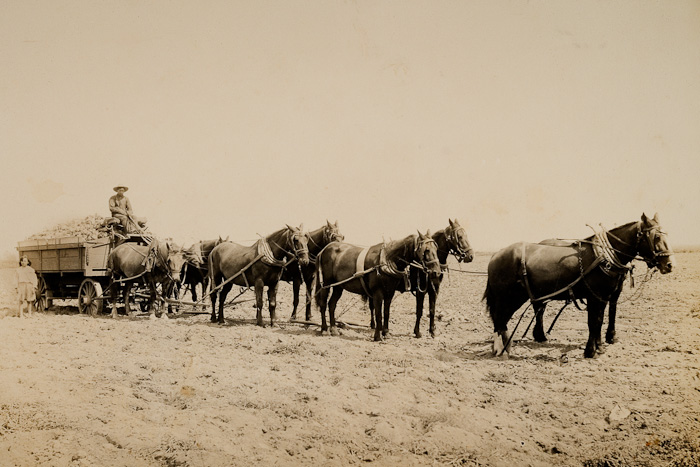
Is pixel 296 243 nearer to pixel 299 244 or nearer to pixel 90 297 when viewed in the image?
pixel 299 244

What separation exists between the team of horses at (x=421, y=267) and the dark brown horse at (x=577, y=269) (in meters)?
0.02

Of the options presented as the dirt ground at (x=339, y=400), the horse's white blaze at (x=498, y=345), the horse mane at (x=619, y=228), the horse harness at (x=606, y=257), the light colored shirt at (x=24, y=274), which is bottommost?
the dirt ground at (x=339, y=400)

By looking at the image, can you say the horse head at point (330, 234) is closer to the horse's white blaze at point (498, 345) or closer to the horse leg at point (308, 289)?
the horse leg at point (308, 289)

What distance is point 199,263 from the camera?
46.0 feet

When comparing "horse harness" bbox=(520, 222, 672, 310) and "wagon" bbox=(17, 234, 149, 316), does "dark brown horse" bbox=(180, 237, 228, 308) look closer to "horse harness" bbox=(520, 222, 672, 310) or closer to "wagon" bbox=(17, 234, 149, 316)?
"wagon" bbox=(17, 234, 149, 316)

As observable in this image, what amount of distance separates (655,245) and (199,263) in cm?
1155

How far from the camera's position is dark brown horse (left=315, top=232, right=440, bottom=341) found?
962 centimetres

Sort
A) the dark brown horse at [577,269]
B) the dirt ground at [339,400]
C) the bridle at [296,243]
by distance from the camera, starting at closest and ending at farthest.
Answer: the dirt ground at [339,400], the dark brown horse at [577,269], the bridle at [296,243]

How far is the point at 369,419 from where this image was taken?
18.1ft

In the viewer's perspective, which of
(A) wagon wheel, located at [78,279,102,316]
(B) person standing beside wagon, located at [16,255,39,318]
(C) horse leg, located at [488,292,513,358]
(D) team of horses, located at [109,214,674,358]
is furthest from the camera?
(A) wagon wheel, located at [78,279,102,316]

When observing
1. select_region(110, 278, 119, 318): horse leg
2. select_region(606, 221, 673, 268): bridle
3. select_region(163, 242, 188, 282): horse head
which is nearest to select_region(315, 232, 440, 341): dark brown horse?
select_region(606, 221, 673, 268): bridle

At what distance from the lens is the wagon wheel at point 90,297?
42.9 ft

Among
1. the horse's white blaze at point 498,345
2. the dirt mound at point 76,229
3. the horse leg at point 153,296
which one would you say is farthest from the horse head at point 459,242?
the dirt mound at point 76,229

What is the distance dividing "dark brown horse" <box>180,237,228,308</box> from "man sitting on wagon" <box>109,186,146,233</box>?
1828 millimetres
